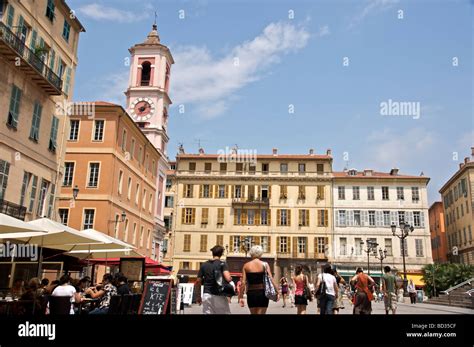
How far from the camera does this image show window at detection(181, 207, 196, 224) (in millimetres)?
54000

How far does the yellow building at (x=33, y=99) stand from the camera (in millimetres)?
18984

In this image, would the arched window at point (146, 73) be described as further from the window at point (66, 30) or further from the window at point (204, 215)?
the window at point (66, 30)

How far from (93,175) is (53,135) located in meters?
7.72

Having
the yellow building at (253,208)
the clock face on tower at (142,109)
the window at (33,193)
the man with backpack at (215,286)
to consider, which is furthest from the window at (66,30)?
the yellow building at (253,208)

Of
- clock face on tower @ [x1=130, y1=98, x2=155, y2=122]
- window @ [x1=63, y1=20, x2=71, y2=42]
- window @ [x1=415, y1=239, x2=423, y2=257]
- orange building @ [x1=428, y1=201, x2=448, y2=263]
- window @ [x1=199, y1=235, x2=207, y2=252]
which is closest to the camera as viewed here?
window @ [x1=63, y1=20, x2=71, y2=42]

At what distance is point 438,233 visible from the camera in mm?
63750

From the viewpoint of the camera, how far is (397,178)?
174 feet

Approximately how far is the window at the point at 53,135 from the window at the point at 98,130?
7.43 metres

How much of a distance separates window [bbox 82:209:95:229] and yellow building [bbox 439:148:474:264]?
35543 mm

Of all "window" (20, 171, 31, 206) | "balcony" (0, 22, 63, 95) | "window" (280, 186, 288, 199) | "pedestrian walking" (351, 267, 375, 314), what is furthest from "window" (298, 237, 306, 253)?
"pedestrian walking" (351, 267, 375, 314)

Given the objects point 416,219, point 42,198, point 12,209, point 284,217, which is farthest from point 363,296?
point 416,219

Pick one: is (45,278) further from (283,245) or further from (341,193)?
(341,193)

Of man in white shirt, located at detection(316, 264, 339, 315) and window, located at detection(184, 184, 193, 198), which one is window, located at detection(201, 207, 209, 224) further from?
man in white shirt, located at detection(316, 264, 339, 315)

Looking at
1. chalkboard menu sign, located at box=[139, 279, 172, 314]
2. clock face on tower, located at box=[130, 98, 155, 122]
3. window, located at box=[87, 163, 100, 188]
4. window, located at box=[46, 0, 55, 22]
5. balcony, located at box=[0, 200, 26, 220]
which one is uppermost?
clock face on tower, located at box=[130, 98, 155, 122]
